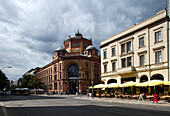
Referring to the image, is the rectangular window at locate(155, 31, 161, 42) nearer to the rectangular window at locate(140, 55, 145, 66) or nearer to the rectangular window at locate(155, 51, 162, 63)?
the rectangular window at locate(155, 51, 162, 63)

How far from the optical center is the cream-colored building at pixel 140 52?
31.1 metres

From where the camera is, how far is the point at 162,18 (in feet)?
101

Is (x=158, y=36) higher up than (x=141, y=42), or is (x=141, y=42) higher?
(x=158, y=36)

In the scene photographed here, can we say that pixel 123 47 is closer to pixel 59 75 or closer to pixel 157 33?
pixel 157 33

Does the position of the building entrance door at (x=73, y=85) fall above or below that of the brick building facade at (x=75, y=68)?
below

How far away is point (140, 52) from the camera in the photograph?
117ft

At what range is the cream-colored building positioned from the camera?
31.1 meters

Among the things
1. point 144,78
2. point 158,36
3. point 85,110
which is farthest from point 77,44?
point 85,110

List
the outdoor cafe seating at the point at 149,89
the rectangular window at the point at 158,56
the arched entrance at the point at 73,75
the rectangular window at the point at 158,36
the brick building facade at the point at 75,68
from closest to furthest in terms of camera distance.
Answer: the outdoor cafe seating at the point at 149,89
the rectangular window at the point at 158,56
the rectangular window at the point at 158,36
the brick building facade at the point at 75,68
the arched entrance at the point at 73,75

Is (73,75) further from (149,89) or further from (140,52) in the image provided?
(149,89)

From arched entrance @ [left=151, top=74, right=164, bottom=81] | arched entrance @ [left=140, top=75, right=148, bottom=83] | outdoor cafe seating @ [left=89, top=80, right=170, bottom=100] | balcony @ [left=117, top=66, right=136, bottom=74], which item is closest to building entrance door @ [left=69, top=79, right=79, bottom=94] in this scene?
outdoor cafe seating @ [left=89, top=80, right=170, bottom=100]

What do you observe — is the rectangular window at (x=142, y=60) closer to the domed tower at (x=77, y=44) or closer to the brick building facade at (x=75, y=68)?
the brick building facade at (x=75, y=68)

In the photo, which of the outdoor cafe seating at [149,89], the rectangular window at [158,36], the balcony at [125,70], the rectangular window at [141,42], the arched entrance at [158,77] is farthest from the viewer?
the balcony at [125,70]

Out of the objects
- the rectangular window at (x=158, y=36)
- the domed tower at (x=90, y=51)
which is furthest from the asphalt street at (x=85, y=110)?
the domed tower at (x=90, y=51)
